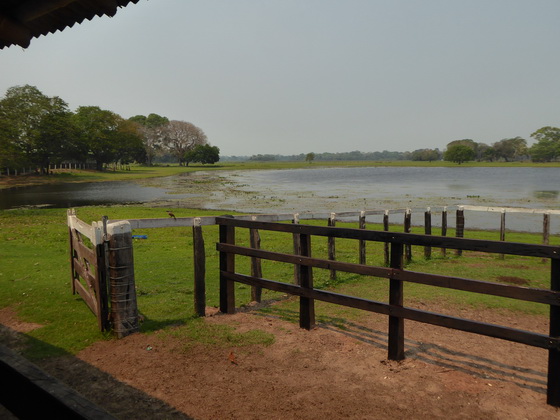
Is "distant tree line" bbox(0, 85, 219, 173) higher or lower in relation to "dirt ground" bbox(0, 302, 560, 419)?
higher

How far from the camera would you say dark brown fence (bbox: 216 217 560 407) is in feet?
13.0

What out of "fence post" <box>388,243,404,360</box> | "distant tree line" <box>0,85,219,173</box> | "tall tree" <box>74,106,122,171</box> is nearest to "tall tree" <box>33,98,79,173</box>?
"distant tree line" <box>0,85,219,173</box>

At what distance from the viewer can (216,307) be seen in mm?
7547

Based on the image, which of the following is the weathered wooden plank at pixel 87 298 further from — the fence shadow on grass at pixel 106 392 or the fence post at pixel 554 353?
the fence post at pixel 554 353

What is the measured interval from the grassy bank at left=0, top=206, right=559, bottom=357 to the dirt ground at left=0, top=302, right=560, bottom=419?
706mm

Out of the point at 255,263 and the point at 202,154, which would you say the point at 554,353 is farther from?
the point at 202,154

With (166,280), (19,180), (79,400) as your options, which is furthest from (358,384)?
(19,180)

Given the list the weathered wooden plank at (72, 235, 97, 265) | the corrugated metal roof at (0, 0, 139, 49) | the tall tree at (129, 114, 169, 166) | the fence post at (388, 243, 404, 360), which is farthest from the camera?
the tall tree at (129, 114, 169, 166)

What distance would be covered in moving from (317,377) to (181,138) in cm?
17725

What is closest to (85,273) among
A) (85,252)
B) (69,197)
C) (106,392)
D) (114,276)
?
(85,252)

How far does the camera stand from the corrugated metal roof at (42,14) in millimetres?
4203

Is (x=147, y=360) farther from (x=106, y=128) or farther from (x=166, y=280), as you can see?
(x=106, y=128)

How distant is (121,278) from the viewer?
5.93 metres

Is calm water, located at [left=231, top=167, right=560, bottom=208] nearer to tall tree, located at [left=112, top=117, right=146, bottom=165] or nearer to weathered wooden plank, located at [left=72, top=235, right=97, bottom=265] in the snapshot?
weathered wooden plank, located at [left=72, top=235, right=97, bottom=265]
